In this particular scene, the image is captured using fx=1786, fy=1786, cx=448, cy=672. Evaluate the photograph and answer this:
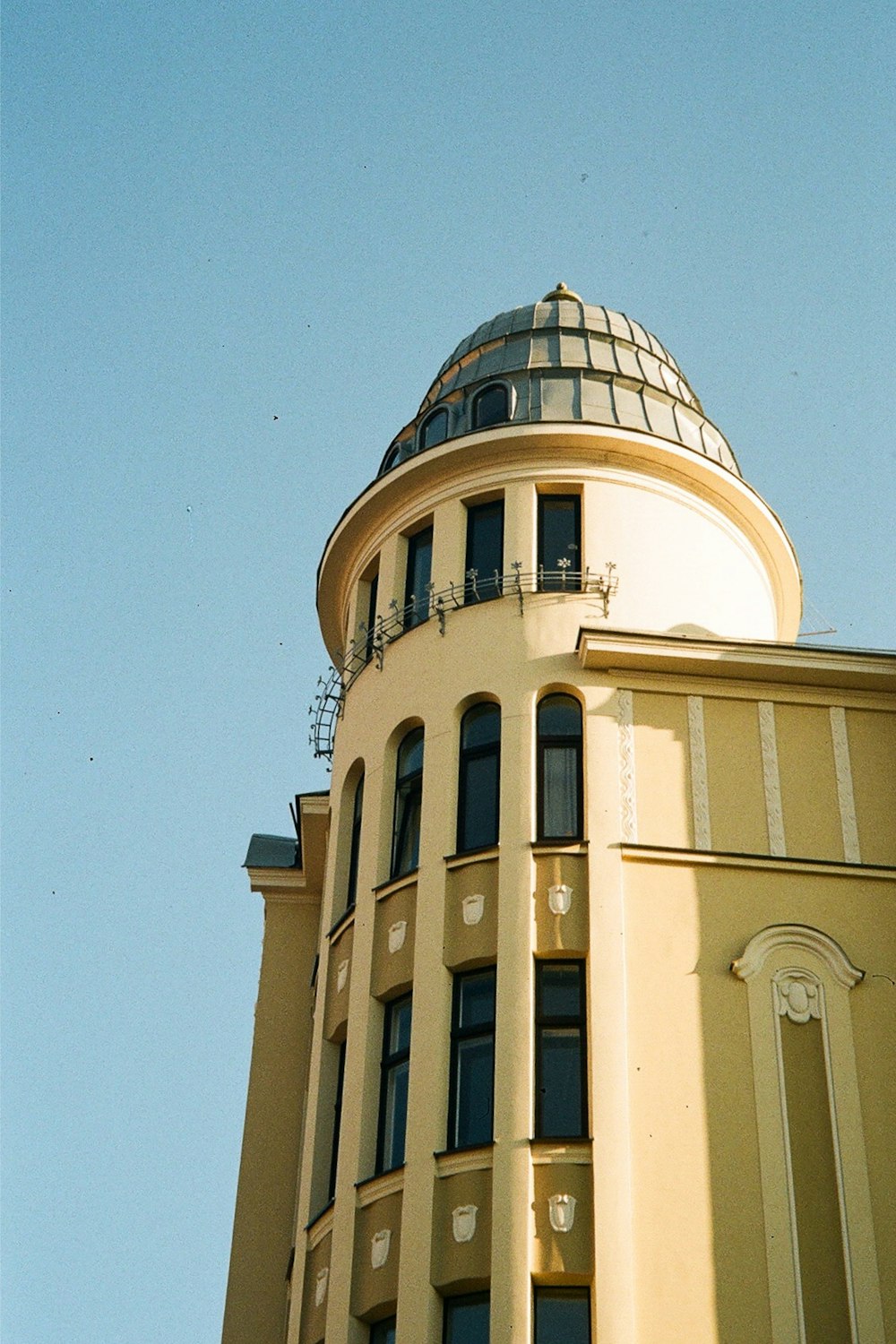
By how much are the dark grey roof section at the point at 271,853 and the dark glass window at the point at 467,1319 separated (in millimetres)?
10803

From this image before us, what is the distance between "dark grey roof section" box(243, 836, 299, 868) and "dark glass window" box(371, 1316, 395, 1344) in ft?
33.5

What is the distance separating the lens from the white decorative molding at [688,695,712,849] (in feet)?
78.2

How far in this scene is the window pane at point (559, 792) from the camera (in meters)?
23.9

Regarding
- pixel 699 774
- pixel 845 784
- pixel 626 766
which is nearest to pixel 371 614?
pixel 626 766

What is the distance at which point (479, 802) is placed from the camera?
967 inches

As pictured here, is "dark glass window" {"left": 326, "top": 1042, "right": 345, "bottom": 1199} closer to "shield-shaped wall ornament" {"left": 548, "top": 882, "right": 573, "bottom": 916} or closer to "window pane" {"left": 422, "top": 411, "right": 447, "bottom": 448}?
"shield-shaped wall ornament" {"left": 548, "top": 882, "right": 573, "bottom": 916}

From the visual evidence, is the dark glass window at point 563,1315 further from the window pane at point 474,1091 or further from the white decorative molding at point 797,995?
the white decorative molding at point 797,995

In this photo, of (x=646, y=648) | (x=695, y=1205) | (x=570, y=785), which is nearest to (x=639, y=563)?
(x=646, y=648)

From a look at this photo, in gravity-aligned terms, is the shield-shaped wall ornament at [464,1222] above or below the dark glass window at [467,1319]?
above

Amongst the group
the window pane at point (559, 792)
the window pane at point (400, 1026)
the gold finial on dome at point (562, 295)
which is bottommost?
the window pane at point (400, 1026)

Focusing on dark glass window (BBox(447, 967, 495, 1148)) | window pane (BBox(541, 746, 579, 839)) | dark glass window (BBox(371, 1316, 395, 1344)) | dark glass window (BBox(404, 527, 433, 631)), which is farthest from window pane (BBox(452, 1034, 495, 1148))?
dark glass window (BBox(404, 527, 433, 631))

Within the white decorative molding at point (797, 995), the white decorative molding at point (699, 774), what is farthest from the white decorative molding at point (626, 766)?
the white decorative molding at point (797, 995)

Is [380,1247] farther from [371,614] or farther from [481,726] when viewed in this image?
[371,614]

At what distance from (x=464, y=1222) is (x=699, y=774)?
22.9 ft
